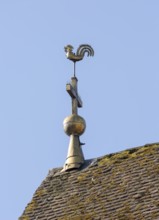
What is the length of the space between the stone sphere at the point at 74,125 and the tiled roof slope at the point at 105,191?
105cm

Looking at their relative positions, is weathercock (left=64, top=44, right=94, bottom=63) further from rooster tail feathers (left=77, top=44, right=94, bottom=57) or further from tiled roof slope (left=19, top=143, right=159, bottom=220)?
tiled roof slope (left=19, top=143, right=159, bottom=220)

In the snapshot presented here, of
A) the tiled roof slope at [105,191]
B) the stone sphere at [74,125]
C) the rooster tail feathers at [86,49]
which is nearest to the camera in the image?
the tiled roof slope at [105,191]

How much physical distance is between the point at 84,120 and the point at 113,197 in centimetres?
322

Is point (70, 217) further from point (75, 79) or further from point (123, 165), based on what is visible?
point (75, 79)

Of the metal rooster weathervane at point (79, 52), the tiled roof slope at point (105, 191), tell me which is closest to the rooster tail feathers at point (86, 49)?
the metal rooster weathervane at point (79, 52)

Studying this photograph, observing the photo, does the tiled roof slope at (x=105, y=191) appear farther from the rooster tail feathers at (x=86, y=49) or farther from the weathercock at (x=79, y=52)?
the rooster tail feathers at (x=86, y=49)

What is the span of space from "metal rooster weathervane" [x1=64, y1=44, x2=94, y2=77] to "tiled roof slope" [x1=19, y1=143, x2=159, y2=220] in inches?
111

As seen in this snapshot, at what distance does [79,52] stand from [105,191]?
449 cm

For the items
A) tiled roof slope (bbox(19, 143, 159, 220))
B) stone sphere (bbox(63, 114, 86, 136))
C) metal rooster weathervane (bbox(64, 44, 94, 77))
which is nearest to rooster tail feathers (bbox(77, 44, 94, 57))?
metal rooster weathervane (bbox(64, 44, 94, 77))

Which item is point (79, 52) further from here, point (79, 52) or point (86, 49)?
point (86, 49)

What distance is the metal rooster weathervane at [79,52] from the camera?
33281 mm

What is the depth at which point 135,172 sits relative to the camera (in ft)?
99.1

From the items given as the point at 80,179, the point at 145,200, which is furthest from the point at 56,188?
the point at 145,200

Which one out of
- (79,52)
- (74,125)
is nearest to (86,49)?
(79,52)
